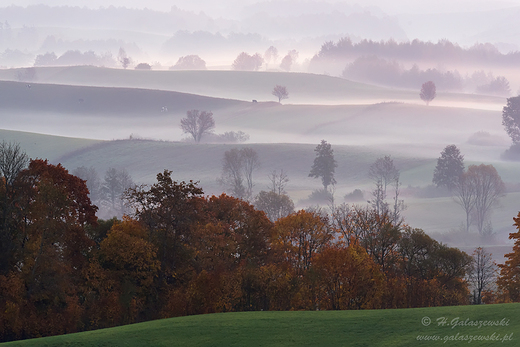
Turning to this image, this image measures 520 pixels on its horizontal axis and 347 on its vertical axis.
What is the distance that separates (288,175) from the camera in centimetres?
12650

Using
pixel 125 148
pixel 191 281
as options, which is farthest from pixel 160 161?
pixel 191 281

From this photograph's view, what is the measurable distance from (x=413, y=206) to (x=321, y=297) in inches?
2787

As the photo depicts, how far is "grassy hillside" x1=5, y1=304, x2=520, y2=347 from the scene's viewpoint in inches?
1000

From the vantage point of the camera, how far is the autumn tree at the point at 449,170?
4564 inches

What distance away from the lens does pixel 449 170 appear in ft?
386

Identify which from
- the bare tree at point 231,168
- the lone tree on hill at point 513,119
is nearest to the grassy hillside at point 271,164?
the bare tree at point 231,168

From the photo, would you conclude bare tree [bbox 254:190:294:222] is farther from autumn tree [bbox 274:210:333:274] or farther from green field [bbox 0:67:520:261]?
autumn tree [bbox 274:210:333:274]

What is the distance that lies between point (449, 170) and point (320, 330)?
9763 cm

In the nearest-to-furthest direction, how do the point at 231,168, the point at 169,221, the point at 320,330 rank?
the point at 320,330 < the point at 169,221 < the point at 231,168

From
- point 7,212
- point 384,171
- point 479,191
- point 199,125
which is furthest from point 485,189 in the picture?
point 7,212

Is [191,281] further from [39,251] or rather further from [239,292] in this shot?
[39,251]

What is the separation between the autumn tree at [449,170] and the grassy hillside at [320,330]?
91.4 meters

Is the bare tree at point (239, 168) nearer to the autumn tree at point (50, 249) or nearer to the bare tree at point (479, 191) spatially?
the bare tree at point (479, 191)

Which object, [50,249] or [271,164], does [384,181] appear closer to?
[271,164]
